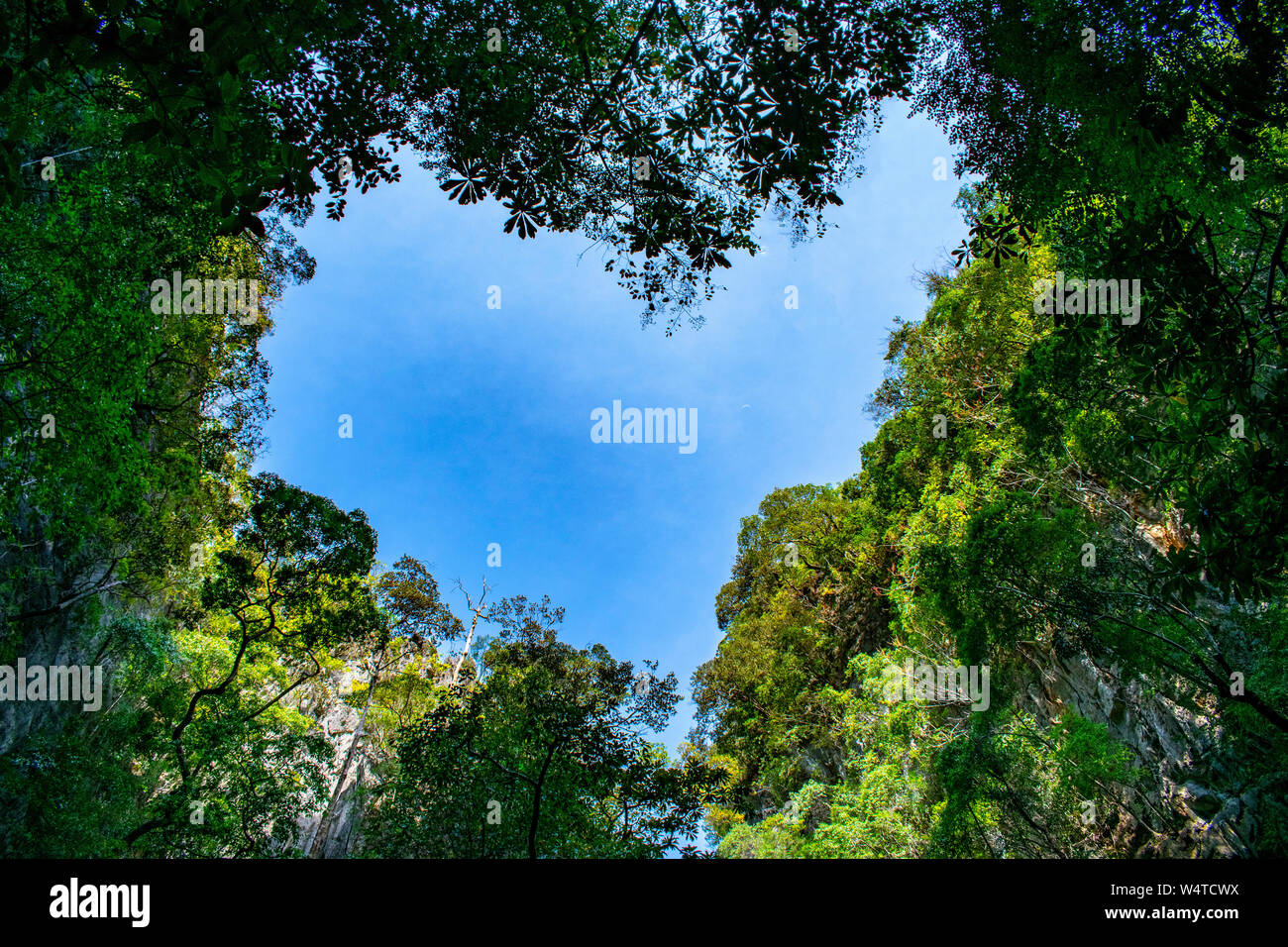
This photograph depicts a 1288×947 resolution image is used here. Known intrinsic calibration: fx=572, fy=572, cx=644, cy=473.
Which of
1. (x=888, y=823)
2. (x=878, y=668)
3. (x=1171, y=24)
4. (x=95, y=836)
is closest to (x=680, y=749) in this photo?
(x=878, y=668)

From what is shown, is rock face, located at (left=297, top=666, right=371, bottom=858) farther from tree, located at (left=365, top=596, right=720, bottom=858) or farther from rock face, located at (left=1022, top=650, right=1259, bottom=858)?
rock face, located at (left=1022, top=650, right=1259, bottom=858)

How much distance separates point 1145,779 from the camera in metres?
9.70

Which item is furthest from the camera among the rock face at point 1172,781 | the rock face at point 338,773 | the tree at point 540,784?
the rock face at point 338,773

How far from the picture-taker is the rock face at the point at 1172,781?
8.05 metres

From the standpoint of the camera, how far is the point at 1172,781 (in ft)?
31.6

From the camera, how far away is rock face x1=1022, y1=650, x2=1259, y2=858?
8.05 metres

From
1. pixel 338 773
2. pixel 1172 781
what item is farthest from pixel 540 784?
pixel 338 773

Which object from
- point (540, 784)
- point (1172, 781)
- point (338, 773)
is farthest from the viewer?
point (338, 773)

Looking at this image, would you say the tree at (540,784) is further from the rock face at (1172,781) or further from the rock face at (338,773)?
the rock face at (338,773)

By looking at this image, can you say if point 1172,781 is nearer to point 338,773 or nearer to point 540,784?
point 540,784

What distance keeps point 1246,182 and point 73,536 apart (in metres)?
18.4

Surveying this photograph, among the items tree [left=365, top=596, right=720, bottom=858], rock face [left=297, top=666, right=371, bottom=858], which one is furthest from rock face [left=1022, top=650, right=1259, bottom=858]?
rock face [left=297, top=666, right=371, bottom=858]

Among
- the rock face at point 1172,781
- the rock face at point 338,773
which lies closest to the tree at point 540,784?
the rock face at point 1172,781

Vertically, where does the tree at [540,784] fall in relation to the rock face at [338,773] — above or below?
above
